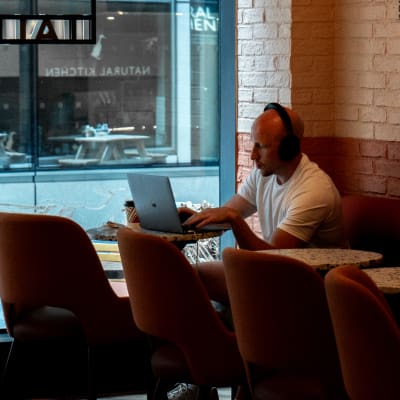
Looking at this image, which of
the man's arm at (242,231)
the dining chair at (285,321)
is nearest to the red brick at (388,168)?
the man's arm at (242,231)

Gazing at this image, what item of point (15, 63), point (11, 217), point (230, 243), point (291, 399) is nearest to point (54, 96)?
point (15, 63)

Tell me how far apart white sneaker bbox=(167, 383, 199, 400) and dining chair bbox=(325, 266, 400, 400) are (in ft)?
7.13

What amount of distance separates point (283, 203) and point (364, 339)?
70.6 inches

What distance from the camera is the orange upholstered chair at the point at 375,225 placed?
4.26 m

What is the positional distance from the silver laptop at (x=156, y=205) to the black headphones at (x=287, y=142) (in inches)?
14.3

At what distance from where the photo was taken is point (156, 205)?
13.6ft

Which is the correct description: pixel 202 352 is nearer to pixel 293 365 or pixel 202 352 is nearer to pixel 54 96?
pixel 293 365

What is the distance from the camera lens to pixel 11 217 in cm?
397

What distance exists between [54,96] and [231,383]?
233 cm

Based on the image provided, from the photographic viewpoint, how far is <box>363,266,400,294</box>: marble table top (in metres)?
2.95

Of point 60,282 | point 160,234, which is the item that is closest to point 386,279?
point 160,234

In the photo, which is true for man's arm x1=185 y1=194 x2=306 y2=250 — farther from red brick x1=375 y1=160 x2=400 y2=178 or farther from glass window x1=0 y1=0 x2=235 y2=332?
glass window x1=0 y1=0 x2=235 y2=332

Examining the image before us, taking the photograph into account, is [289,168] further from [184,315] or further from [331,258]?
[184,315]

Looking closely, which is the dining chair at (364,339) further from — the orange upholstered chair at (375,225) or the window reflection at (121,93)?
the window reflection at (121,93)
